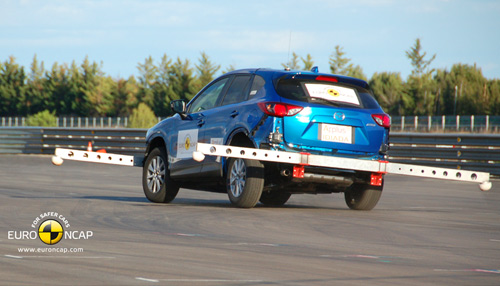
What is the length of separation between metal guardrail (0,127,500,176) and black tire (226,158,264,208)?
11808mm

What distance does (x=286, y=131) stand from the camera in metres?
9.73

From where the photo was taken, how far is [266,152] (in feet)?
30.6

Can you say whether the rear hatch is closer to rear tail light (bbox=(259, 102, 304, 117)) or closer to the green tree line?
rear tail light (bbox=(259, 102, 304, 117))

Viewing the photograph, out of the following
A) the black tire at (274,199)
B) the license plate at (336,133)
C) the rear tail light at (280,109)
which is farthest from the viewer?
the black tire at (274,199)

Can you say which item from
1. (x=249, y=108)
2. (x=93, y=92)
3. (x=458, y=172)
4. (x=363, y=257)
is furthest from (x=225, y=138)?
(x=93, y=92)

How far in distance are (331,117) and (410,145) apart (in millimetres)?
13973

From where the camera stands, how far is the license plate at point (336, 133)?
9877 mm

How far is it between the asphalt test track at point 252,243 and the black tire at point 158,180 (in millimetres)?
199

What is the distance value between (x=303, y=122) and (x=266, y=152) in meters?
0.73

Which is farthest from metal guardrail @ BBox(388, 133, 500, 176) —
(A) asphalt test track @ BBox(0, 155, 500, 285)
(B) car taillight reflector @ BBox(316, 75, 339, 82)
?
(B) car taillight reflector @ BBox(316, 75, 339, 82)

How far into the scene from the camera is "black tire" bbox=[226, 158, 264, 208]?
9.88 metres

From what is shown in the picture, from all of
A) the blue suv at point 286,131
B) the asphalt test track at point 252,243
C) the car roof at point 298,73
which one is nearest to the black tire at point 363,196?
the blue suv at point 286,131

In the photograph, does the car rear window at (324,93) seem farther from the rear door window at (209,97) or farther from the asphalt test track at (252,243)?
the asphalt test track at (252,243)

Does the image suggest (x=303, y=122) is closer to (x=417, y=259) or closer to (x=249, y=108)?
(x=249, y=108)
